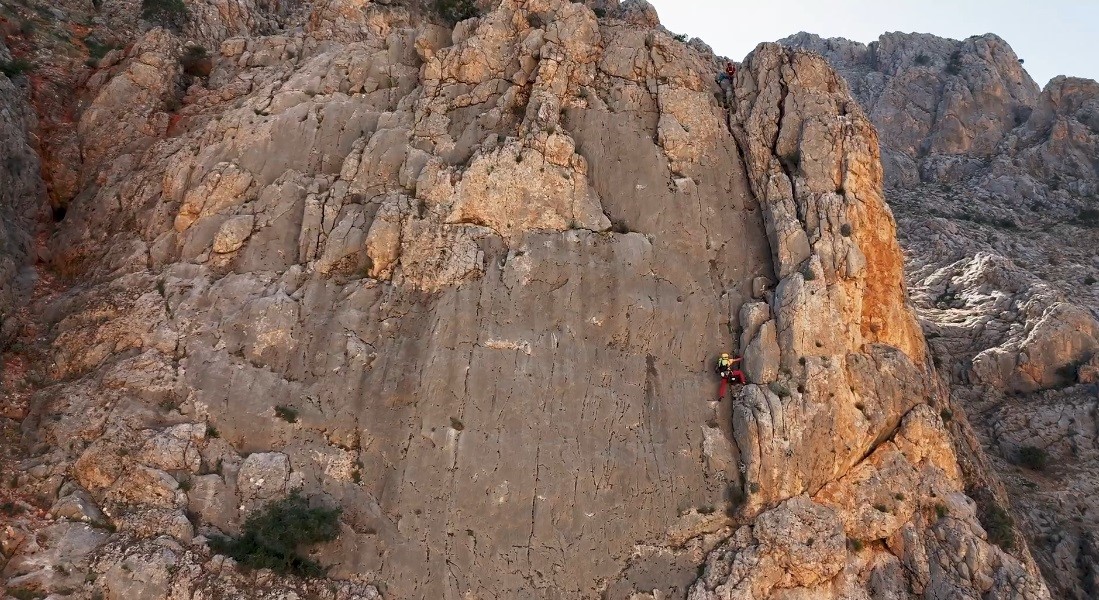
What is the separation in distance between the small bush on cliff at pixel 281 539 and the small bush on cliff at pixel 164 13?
25559mm

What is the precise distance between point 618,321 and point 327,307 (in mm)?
8902

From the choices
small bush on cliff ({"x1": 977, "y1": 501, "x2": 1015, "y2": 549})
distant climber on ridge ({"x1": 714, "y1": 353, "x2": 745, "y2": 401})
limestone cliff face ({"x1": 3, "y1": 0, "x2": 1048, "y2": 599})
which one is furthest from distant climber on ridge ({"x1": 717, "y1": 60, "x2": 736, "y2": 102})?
small bush on cliff ({"x1": 977, "y1": 501, "x2": 1015, "y2": 549})

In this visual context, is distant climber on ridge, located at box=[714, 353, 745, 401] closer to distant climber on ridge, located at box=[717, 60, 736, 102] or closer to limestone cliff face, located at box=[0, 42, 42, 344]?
distant climber on ridge, located at box=[717, 60, 736, 102]

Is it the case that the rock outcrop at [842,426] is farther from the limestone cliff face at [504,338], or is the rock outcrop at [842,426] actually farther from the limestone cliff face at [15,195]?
the limestone cliff face at [15,195]

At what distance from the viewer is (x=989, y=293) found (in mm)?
36969

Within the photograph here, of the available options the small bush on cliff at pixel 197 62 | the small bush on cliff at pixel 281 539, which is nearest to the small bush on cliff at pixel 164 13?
the small bush on cliff at pixel 197 62

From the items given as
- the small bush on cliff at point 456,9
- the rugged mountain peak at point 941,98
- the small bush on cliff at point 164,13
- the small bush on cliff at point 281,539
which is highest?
the rugged mountain peak at point 941,98

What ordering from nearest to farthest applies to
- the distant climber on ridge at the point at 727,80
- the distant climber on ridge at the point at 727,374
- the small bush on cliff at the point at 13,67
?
the distant climber on ridge at the point at 727,374, the distant climber on ridge at the point at 727,80, the small bush on cliff at the point at 13,67

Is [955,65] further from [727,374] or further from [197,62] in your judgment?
[197,62]

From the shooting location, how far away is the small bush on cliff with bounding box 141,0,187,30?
34.5m

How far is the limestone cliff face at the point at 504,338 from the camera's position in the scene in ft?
65.7

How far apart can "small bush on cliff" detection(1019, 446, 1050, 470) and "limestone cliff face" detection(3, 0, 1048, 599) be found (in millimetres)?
9844

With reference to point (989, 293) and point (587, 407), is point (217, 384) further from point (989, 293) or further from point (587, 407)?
point (989, 293)

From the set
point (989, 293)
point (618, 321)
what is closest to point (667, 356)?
point (618, 321)
